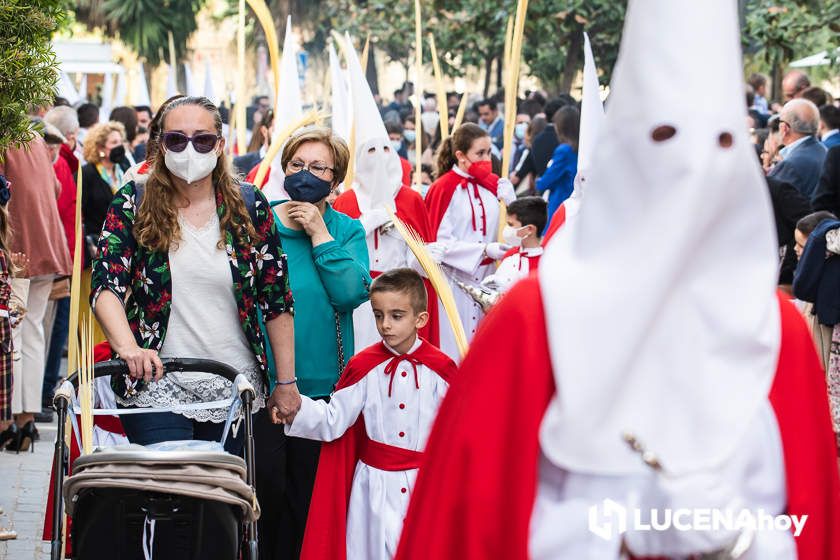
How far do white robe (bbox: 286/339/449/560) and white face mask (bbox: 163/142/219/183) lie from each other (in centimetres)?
105

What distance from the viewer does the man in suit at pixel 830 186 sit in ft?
30.1

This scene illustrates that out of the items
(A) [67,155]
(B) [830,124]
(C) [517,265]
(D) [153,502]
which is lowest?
(C) [517,265]

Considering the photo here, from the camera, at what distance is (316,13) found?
4822cm

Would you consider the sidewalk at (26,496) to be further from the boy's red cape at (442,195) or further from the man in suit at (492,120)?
the man in suit at (492,120)

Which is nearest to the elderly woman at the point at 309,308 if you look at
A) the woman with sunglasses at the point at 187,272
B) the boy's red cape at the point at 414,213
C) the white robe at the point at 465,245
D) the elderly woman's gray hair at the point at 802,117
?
the woman with sunglasses at the point at 187,272

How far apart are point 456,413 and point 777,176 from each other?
7.77 meters

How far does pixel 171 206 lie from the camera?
503cm

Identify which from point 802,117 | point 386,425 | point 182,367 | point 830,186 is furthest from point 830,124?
point 182,367

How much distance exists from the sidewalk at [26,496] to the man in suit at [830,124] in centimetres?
610

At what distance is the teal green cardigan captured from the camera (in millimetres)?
5863

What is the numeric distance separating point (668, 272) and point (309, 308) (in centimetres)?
316

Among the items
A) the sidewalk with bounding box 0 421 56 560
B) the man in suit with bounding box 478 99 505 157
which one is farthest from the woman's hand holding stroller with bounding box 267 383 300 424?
the man in suit with bounding box 478 99 505 157

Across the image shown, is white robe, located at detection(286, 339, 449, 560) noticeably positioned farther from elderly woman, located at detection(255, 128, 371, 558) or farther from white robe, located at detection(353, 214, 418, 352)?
white robe, located at detection(353, 214, 418, 352)

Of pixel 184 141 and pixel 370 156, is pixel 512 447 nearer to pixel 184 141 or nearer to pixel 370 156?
pixel 184 141
